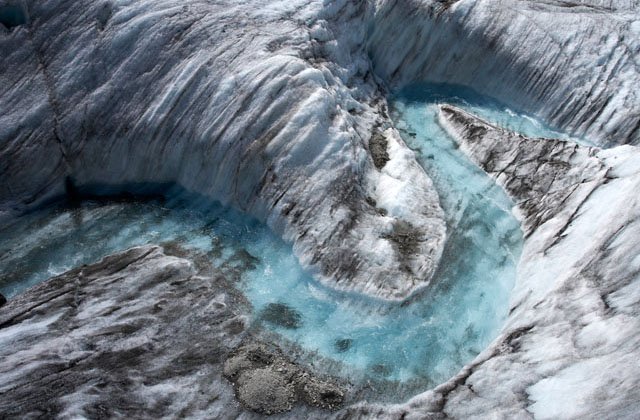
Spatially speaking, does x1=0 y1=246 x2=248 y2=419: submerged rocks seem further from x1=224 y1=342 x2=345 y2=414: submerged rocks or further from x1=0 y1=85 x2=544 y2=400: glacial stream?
x1=0 y1=85 x2=544 y2=400: glacial stream

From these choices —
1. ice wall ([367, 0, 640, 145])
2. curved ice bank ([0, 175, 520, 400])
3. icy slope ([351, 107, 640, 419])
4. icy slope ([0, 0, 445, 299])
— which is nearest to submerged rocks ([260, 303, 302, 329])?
curved ice bank ([0, 175, 520, 400])

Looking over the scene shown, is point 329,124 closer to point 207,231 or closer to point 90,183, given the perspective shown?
point 207,231

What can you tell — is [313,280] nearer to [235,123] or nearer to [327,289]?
[327,289]

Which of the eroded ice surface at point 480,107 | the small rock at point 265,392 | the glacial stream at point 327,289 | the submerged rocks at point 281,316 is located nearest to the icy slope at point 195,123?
the glacial stream at point 327,289

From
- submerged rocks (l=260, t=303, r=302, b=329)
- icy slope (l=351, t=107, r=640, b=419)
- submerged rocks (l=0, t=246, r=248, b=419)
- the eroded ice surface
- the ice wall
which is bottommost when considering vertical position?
submerged rocks (l=0, t=246, r=248, b=419)

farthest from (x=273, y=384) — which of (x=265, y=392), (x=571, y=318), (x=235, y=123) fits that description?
(x=235, y=123)

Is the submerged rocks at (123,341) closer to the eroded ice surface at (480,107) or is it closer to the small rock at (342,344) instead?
the small rock at (342,344)
